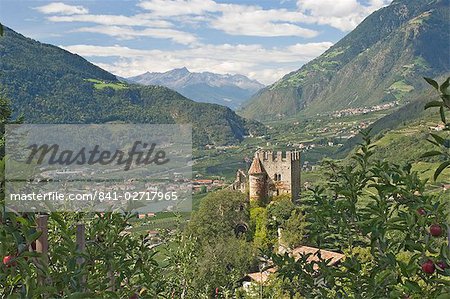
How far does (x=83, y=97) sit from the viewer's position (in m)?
117

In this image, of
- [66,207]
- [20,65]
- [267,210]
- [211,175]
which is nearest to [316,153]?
[211,175]

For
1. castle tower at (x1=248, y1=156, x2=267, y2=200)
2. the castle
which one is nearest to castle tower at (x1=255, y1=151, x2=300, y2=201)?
the castle

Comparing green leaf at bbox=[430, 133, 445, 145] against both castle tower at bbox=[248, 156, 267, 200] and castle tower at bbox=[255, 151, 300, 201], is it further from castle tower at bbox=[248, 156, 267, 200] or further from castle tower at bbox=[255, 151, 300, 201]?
castle tower at bbox=[255, 151, 300, 201]

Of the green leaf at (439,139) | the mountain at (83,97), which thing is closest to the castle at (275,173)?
the green leaf at (439,139)

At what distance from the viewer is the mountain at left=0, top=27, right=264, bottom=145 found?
3994 inches

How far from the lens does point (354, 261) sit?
2.81m

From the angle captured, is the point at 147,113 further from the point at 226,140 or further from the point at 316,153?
the point at 316,153

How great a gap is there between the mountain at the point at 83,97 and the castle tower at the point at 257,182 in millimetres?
60601

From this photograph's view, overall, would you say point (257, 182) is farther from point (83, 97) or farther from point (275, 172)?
point (83, 97)

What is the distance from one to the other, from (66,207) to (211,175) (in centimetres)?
8080

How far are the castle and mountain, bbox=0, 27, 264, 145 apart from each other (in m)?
60.3

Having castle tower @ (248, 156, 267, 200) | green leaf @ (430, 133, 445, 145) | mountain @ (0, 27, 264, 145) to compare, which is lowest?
castle tower @ (248, 156, 267, 200)

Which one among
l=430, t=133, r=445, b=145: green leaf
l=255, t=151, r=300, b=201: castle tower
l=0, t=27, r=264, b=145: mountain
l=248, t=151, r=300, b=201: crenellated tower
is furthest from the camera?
l=0, t=27, r=264, b=145: mountain

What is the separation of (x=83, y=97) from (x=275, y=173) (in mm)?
91566
